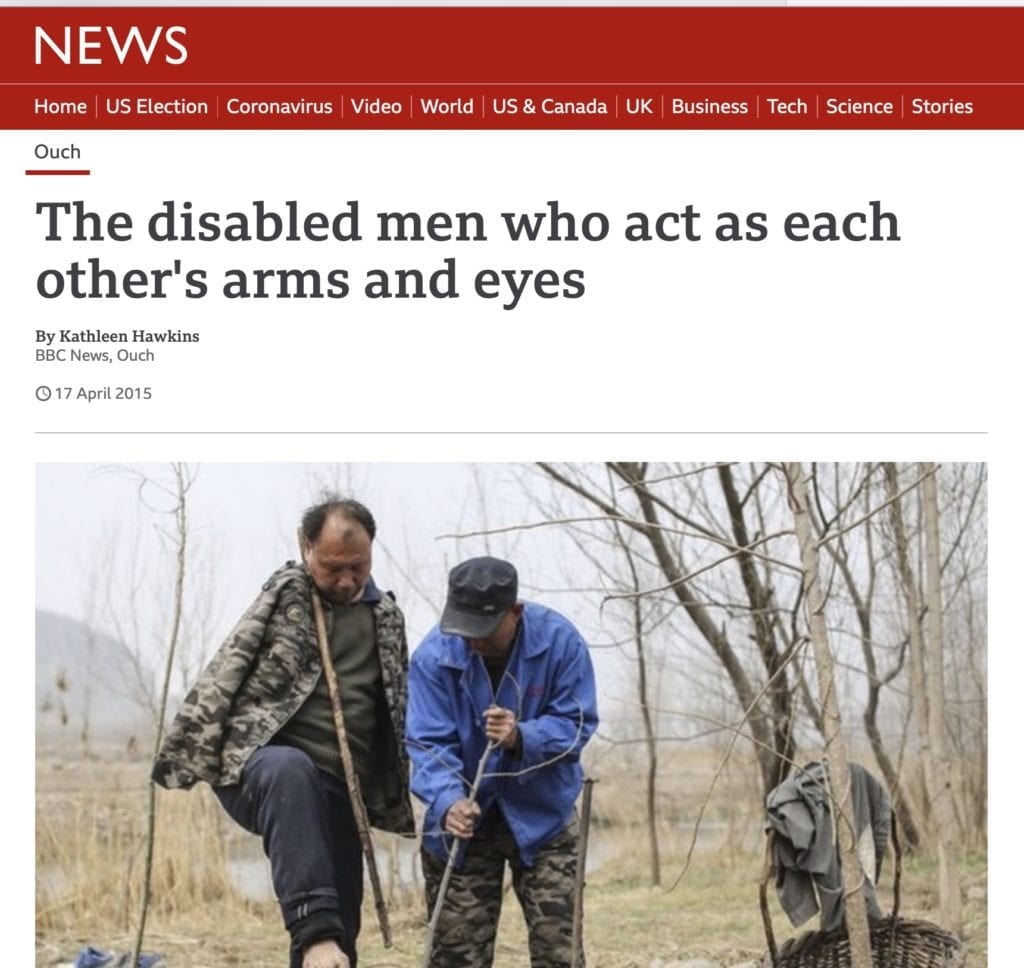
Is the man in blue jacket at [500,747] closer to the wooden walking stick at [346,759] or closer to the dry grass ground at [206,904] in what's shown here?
the wooden walking stick at [346,759]

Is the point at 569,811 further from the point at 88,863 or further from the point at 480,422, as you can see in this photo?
the point at 88,863

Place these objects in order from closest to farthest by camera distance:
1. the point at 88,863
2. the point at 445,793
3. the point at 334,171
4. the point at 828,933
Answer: the point at 445,793 < the point at 334,171 < the point at 828,933 < the point at 88,863

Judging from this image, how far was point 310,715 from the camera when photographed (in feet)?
12.1

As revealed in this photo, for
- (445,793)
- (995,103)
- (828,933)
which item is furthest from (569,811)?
(995,103)

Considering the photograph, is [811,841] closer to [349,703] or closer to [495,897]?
[495,897]

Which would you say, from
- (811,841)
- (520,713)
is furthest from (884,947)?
(520,713)

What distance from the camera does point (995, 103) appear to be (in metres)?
3.80

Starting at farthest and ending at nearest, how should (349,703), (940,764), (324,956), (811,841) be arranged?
1. (940,764)
2. (811,841)
3. (349,703)
4. (324,956)

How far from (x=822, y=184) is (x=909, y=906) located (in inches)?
141

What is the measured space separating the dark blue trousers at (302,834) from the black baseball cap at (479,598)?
17.8 inches

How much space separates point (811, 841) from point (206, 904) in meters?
2.92

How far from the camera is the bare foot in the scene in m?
3.28

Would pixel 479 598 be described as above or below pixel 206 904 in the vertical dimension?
above

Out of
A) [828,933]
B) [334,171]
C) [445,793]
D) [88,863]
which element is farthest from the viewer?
[88,863]
